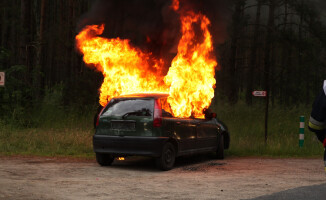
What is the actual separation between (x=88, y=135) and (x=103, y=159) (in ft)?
15.0

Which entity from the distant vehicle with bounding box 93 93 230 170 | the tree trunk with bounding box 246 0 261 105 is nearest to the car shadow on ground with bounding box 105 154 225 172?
the distant vehicle with bounding box 93 93 230 170

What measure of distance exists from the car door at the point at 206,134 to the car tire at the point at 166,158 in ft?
4.03

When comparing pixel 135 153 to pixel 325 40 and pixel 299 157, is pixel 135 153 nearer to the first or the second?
pixel 299 157

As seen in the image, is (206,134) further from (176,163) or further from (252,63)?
(252,63)

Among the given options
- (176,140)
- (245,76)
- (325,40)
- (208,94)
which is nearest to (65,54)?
(245,76)

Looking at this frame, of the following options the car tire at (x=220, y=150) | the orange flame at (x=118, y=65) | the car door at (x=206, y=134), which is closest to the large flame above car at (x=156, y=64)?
the orange flame at (x=118, y=65)

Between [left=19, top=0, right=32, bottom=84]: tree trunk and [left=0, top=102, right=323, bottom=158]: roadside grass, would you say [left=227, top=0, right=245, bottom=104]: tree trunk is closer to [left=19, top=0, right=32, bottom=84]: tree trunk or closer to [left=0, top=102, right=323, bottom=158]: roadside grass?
[left=0, top=102, right=323, bottom=158]: roadside grass

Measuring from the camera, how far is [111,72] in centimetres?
1334

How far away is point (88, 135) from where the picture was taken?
14945mm

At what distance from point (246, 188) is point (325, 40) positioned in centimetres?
1906

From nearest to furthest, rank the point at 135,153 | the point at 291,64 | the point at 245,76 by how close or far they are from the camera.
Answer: the point at 135,153 < the point at 291,64 < the point at 245,76

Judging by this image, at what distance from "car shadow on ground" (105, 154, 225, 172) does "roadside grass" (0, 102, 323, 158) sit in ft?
3.84

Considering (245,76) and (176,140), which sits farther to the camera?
(245,76)

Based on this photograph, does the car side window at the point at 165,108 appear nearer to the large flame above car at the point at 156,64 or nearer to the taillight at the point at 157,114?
the taillight at the point at 157,114
